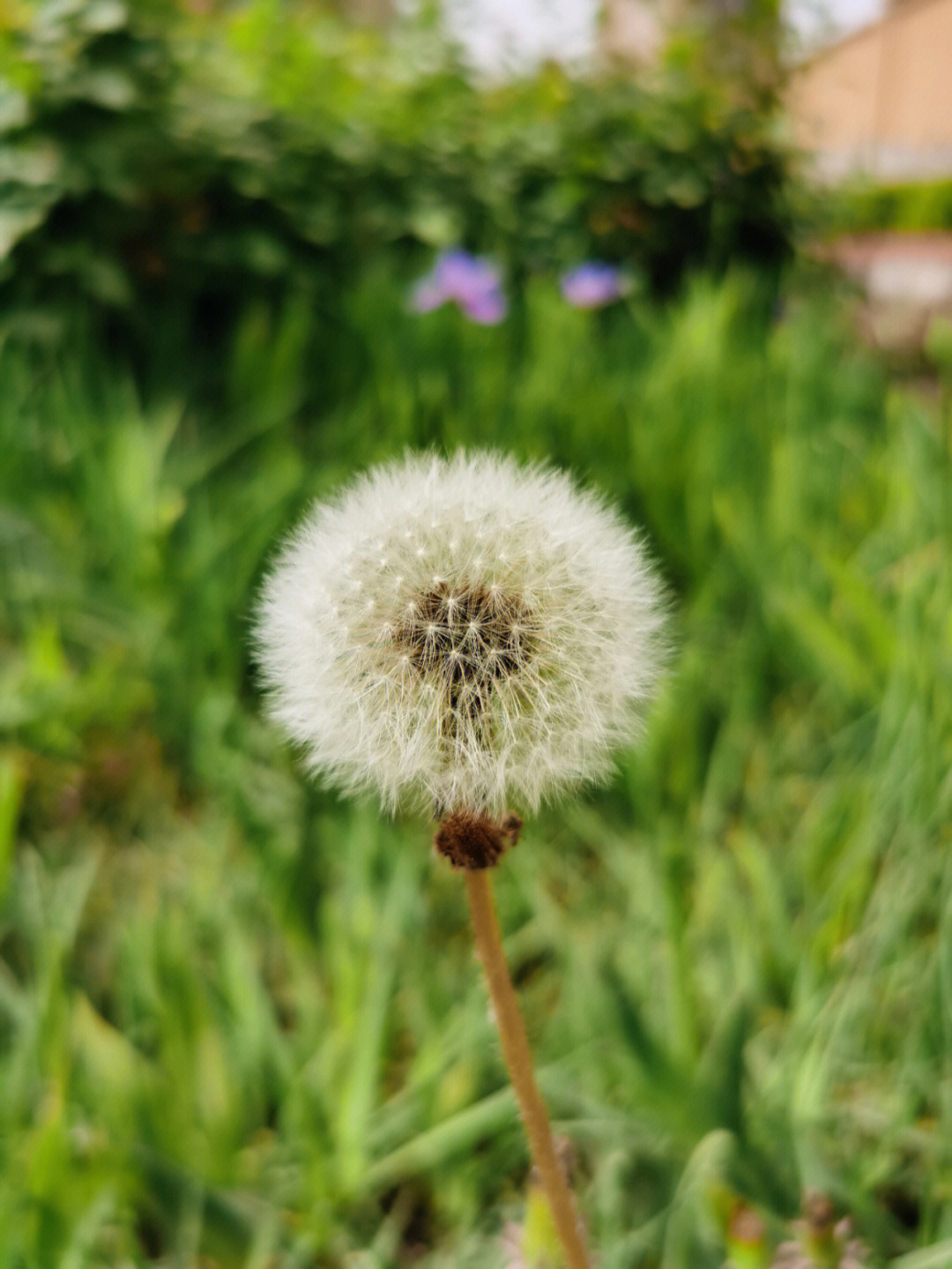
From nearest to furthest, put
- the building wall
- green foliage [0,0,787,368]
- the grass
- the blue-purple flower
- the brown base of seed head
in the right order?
the brown base of seed head, the grass, green foliage [0,0,787,368], the blue-purple flower, the building wall

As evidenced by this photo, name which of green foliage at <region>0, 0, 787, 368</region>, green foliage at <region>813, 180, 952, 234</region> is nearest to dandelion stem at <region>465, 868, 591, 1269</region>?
green foliage at <region>0, 0, 787, 368</region>

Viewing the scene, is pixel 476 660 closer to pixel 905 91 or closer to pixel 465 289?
pixel 465 289

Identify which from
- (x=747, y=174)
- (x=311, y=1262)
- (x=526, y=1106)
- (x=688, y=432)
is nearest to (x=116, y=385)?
(x=688, y=432)

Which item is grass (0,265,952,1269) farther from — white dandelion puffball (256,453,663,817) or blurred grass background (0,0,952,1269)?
white dandelion puffball (256,453,663,817)

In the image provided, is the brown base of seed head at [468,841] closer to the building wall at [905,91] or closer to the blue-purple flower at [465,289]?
the blue-purple flower at [465,289]

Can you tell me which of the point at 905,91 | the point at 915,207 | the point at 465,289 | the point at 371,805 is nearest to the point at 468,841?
the point at 371,805

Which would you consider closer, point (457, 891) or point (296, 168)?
point (457, 891)

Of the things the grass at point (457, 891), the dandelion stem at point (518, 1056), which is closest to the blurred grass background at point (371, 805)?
the grass at point (457, 891)
